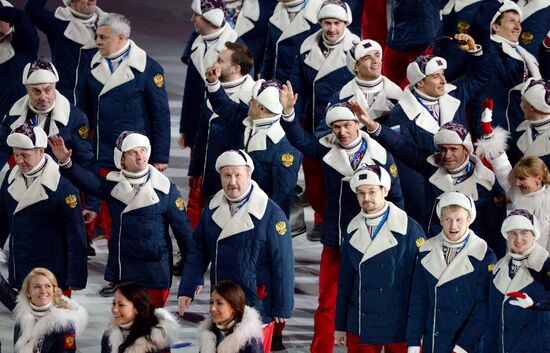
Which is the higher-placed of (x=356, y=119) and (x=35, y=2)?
(x=35, y=2)

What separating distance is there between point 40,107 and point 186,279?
227cm

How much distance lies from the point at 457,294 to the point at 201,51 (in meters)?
4.02

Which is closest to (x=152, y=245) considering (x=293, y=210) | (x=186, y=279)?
(x=186, y=279)

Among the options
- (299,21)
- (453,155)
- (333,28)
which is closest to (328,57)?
(333,28)

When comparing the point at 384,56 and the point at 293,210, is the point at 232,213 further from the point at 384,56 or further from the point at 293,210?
the point at 384,56

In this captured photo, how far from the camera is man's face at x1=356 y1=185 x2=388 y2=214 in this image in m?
11.7

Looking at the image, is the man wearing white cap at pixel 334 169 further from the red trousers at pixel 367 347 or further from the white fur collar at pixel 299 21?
the white fur collar at pixel 299 21

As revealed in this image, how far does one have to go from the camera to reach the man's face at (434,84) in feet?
43.3

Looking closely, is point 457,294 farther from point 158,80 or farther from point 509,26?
point 158,80

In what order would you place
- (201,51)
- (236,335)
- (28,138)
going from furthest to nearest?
(201,51) → (28,138) → (236,335)

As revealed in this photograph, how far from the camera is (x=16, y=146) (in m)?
12.7

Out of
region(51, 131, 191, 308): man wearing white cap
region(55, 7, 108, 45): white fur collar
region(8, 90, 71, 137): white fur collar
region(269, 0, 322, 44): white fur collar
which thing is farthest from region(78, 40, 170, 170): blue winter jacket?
region(51, 131, 191, 308): man wearing white cap

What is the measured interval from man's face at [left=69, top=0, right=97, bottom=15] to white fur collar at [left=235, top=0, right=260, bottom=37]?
1.27 m

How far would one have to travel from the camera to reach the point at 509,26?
47.0 ft
